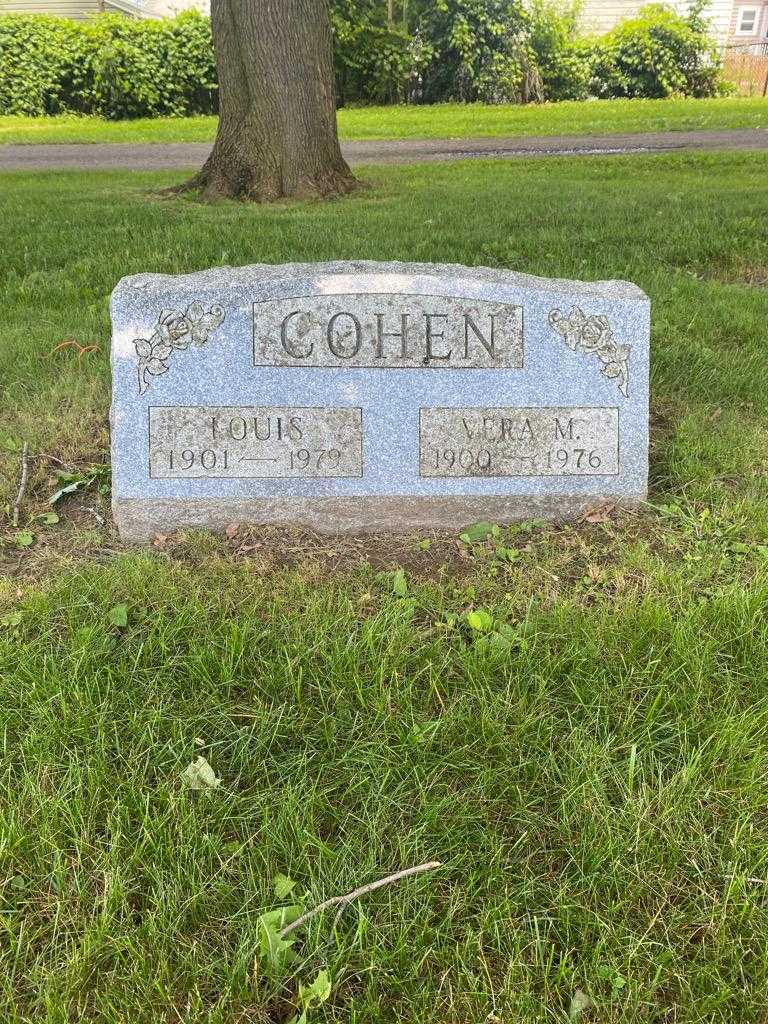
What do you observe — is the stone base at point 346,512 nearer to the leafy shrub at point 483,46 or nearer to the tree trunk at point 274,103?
the tree trunk at point 274,103

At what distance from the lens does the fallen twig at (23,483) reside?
10.7 feet

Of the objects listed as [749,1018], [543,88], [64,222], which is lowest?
[749,1018]

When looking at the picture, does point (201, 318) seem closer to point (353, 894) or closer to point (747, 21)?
point (353, 894)

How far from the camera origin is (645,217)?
7051 millimetres

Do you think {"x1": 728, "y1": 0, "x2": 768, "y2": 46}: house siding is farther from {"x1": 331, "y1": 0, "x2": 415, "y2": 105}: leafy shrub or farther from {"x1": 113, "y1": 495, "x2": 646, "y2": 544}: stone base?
{"x1": 113, "y1": 495, "x2": 646, "y2": 544}: stone base

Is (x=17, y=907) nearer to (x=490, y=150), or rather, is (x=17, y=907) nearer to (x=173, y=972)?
(x=173, y=972)

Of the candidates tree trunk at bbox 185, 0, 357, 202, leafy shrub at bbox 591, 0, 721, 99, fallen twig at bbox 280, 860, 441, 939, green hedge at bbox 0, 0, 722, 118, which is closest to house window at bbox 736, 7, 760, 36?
green hedge at bbox 0, 0, 722, 118

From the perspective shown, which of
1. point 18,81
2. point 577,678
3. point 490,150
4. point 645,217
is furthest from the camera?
point 18,81

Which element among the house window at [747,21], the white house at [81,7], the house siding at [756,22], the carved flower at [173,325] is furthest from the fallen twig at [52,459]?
the house window at [747,21]

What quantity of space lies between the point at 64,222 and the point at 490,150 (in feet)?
28.2

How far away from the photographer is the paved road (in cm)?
1268

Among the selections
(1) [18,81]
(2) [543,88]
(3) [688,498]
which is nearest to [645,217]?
(3) [688,498]

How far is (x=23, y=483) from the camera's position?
3404 millimetres

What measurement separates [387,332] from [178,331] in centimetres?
78
